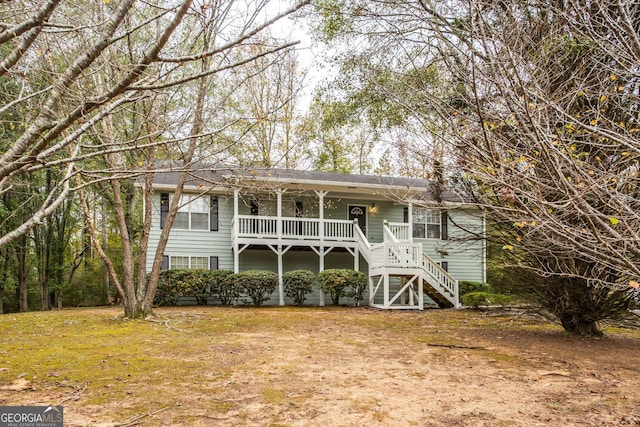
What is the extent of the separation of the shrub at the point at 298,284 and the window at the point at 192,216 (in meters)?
3.69

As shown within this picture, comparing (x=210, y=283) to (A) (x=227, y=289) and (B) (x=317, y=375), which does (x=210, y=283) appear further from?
(B) (x=317, y=375)

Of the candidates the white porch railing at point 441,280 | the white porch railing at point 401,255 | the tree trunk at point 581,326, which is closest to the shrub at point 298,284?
the white porch railing at point 401,255

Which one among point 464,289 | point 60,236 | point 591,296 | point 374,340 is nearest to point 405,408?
point 374,340

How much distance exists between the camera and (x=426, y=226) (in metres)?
18.5

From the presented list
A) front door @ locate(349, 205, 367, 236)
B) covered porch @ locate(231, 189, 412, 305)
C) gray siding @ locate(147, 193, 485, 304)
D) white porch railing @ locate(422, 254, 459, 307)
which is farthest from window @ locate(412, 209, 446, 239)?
white porch railing @ locate(422, 254, 459, 307)

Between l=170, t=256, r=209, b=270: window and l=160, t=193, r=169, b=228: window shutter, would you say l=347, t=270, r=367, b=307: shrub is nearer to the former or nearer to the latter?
l=170, t=256, r=209, b=270: window

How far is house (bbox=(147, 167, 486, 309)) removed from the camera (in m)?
14.8

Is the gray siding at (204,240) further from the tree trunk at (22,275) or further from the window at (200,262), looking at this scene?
the tree trunk at (22,275)

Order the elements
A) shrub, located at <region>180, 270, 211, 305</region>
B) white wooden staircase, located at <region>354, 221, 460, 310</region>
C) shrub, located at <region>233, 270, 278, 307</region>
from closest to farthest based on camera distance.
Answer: shrub, located at <region>180, 270, 211, 305</region> < shrub, located at <region>233, 270, 278, 307</region> < white wooden staircase, located at <region>354, 221, 460, 310</region>

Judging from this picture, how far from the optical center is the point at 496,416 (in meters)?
3.82

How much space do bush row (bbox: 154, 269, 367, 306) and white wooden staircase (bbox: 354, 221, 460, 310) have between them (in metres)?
0.83

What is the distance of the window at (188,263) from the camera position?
51.5 feet

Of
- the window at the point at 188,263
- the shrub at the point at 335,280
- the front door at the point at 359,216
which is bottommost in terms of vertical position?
the shrub at the point at 335,280

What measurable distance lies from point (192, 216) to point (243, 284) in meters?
3.53
